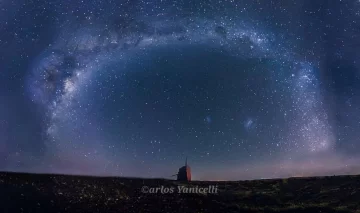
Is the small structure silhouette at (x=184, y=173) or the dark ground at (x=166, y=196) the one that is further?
the small structure silhouette at (x=184, y=173)

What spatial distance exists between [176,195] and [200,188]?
2.28 ft

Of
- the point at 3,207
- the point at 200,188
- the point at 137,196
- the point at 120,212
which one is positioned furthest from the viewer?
the point at 200,188

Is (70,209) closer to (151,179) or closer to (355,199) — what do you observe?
(151,179)

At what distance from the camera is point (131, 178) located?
24.1 feet

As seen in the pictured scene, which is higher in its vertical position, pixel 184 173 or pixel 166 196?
pixel 184 173

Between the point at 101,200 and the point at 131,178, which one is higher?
the point at 131,178

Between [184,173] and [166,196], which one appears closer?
[166,196]

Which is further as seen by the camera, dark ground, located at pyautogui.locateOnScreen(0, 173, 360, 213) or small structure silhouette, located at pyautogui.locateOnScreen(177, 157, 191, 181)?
small structure silhouette, located at pyautogui.locateOnScreen(177, 157, 191, 181)

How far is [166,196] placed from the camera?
23.3 ft

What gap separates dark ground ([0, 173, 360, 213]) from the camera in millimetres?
6320

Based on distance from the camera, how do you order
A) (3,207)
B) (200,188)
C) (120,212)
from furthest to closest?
(200,188) < (120,212) < (3,207)

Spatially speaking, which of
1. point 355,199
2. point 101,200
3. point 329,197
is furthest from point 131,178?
point 355,199

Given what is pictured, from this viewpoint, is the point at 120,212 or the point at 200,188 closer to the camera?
the point at 120,212

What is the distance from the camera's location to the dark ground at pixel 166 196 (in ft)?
20.7
